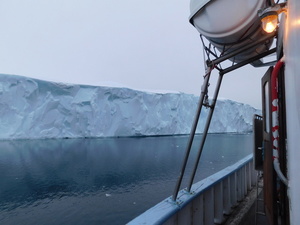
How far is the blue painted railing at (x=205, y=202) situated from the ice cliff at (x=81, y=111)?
25.0m

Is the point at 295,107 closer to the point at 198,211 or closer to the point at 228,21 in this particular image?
the point at 228,21

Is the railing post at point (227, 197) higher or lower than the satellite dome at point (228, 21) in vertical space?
lower

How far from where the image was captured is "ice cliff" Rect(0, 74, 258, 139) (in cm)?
2372

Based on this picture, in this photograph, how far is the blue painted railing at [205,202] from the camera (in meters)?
1.66

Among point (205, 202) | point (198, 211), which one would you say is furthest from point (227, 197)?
point (198, 211)

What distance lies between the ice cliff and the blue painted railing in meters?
25.0

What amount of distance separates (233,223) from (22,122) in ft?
88.2

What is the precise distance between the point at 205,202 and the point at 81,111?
84.3 ft

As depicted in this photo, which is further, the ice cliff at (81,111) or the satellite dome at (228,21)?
the ice cliff at (81,111)

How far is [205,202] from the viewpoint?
2309mm

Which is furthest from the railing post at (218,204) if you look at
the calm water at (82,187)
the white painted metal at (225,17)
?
the calm water at (82,187)

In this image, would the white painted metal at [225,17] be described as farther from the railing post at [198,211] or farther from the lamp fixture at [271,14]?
the railing post at [198,211]

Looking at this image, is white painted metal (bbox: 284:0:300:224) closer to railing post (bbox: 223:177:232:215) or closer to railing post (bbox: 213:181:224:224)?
railing post (bbox: 213:181:224:224)

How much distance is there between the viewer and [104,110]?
90.1 feet
